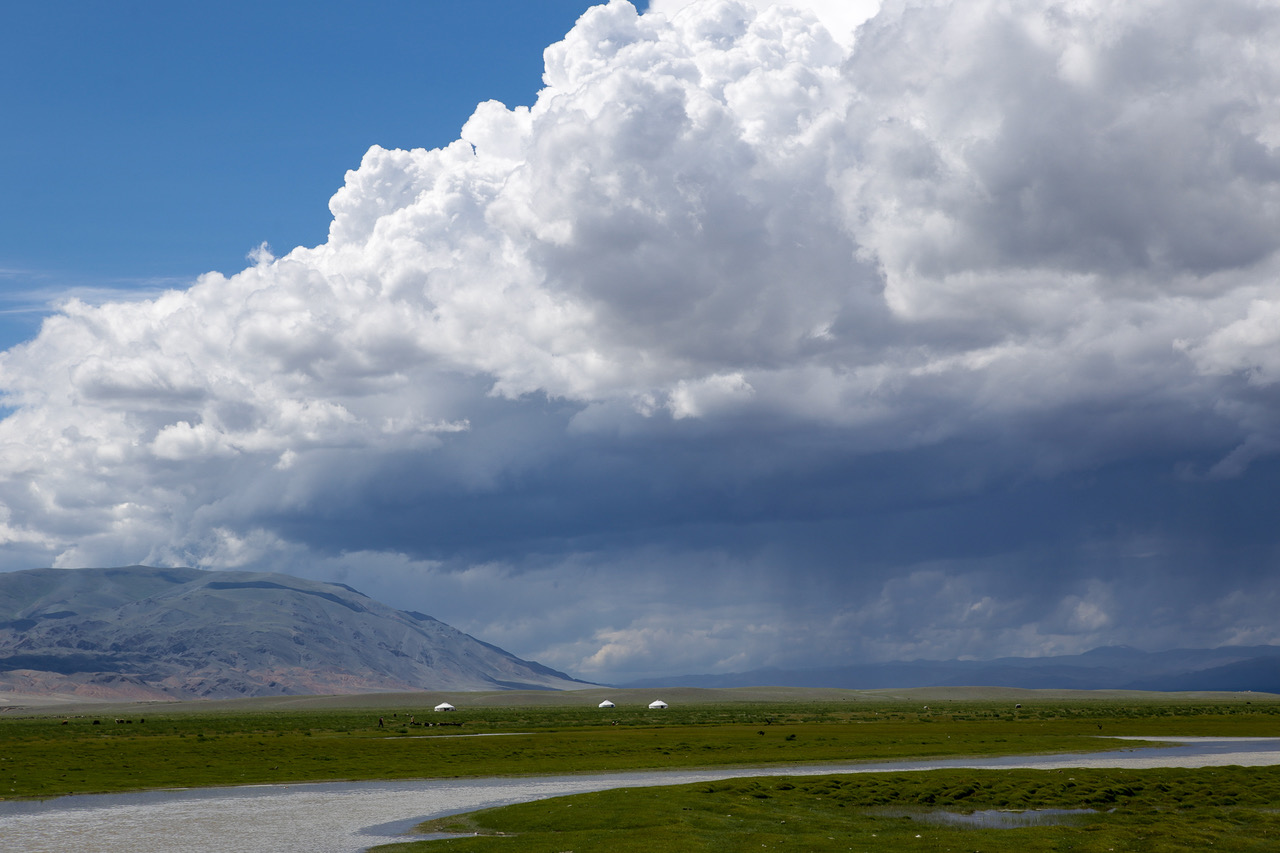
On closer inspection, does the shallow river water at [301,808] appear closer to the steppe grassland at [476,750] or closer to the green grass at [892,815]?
the green grass at [892,815]

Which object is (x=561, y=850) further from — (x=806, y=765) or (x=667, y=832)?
(x=806, y=765)

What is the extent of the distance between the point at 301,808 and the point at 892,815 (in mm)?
29261

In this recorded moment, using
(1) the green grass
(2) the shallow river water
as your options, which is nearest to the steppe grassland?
(2) the shallow river water

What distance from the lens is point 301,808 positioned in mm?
53125

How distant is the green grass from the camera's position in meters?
38.9

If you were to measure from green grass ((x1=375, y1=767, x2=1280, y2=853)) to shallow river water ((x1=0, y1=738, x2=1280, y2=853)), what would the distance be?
426 centimetres

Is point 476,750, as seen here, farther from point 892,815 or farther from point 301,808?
point 892,815

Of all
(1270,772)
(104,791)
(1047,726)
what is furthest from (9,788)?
(1047,726)

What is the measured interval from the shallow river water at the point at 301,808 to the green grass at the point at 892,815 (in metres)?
4.26

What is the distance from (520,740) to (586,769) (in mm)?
35400

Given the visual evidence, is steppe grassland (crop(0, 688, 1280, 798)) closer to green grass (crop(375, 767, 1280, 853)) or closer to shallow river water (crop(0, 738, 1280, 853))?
shallow river water (crop(0, 738, 1280, 853))

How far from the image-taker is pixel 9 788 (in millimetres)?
64438

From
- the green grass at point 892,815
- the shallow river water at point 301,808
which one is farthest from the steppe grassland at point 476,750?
the green grass at point 892,815

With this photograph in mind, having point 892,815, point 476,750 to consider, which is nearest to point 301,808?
point 892,815
